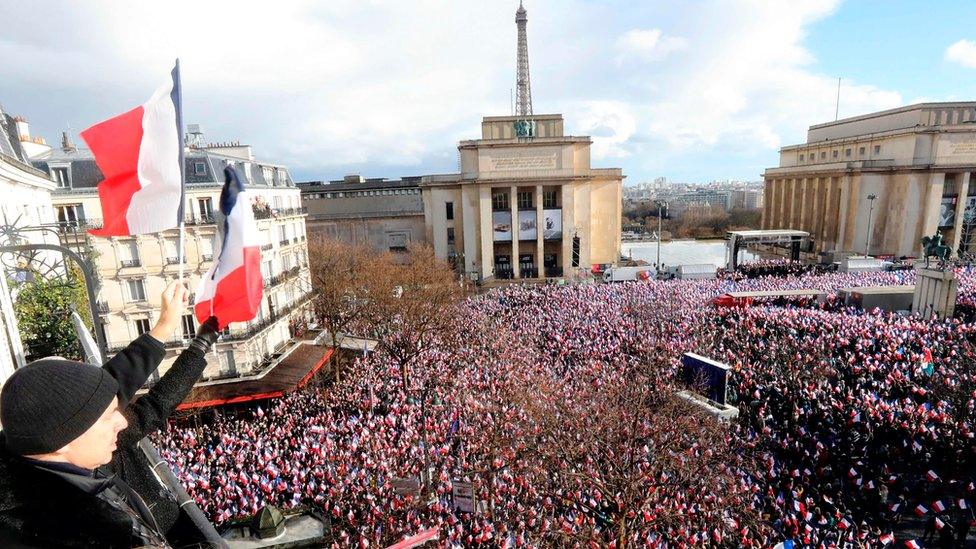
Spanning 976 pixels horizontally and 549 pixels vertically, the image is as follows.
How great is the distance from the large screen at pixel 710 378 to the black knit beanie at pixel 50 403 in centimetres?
1774

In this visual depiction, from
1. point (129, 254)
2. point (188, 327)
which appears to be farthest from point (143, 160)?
point (188, 327)

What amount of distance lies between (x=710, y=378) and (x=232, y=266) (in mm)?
16880

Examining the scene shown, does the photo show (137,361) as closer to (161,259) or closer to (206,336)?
(206,336)

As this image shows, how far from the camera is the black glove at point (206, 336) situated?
310cm

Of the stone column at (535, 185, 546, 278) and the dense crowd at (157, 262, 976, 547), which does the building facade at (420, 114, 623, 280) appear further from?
the dense crowd at (157, 262, 976, 547)

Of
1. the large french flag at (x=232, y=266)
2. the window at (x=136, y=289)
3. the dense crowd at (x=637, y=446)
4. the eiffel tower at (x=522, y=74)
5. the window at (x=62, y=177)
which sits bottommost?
the dense crowd at (x=637, y=446)

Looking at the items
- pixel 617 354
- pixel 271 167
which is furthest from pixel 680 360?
pixel 271 167

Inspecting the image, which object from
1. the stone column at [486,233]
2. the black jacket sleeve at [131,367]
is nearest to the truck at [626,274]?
the stone column at [486,233]

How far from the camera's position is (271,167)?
30.9 m

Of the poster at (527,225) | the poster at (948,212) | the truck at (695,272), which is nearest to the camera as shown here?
the truck at (695,272)

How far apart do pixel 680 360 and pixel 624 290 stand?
35.0 feet

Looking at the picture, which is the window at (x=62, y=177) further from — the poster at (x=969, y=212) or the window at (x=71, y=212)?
the poster at (x=969, y=212)

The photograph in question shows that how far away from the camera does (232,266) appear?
406 centimetres

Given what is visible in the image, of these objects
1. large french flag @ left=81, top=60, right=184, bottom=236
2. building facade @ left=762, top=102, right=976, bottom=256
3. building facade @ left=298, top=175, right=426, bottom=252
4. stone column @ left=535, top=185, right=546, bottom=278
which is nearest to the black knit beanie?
large french flag @ left=81, top=60, right=184, bottom=236
